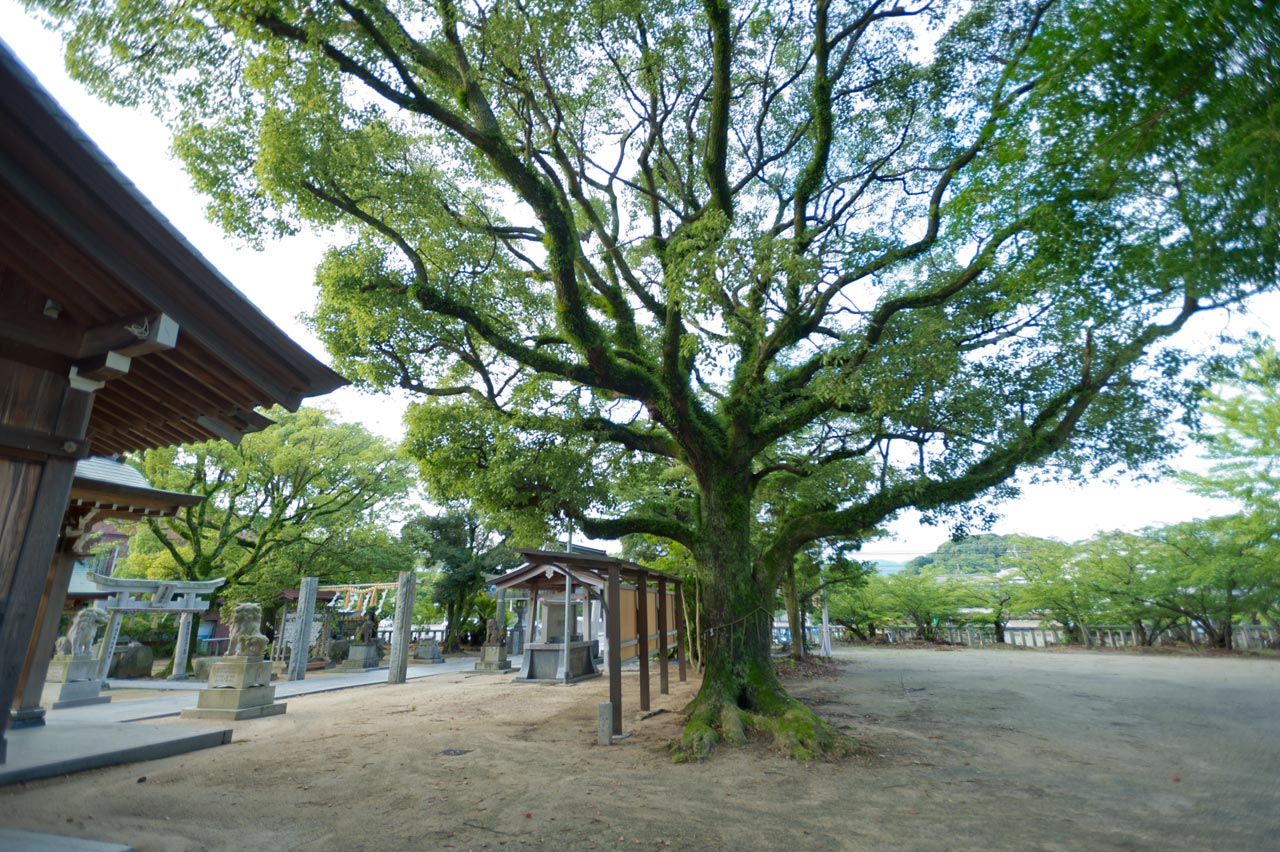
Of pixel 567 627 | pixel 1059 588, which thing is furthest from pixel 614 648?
pixel 1059 588

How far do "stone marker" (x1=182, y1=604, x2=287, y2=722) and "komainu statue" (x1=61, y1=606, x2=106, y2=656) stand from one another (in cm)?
305

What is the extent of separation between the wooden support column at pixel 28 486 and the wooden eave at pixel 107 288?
171 millimetres

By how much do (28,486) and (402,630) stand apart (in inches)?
502

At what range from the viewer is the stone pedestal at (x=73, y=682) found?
9.63 metres

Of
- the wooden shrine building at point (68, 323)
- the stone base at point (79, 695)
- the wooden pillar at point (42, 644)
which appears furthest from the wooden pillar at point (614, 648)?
the stone base at point (79, 695)

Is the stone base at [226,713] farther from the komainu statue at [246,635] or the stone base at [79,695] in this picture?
the stone base at [79,695]

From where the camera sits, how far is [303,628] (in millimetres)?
14531

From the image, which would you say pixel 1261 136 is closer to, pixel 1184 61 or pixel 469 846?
pixel 1184 61

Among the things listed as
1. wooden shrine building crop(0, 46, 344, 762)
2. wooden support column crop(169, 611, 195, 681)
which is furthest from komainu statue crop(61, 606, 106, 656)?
wooden shrine building crop(0, 46, 344, 762)

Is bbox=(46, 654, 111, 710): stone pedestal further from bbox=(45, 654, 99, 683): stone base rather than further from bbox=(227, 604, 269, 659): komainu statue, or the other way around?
bbox=(227, 604, 269, 659): komainu statue

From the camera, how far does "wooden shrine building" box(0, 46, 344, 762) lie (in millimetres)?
2963

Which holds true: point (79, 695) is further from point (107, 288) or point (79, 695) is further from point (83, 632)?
point (107, 288)

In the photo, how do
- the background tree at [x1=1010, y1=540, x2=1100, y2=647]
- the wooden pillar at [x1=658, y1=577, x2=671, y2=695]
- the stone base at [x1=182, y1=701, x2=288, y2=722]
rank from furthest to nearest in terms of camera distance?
1. the background tree at [x1=1010, y1=540, x2=1100, y2=647]
2. the wooden pillar at [x1=658, y1=577, x2=671, y2=695]
3. the stone base at [x1=182, y1=701, x2=288, y2=722]

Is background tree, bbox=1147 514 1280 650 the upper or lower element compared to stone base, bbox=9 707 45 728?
upper
